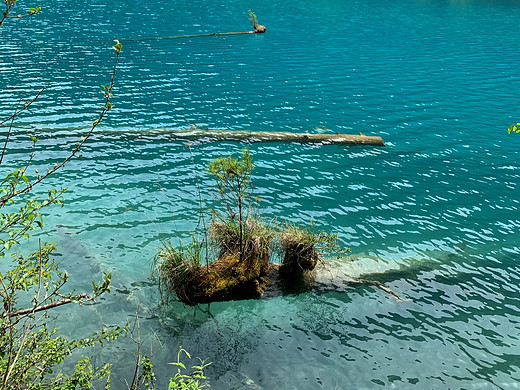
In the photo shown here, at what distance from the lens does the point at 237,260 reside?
1280 centimetres

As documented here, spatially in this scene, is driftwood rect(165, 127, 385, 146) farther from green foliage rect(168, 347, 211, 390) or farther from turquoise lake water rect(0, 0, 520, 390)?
green foliage rect(168, 347, 211, 390)

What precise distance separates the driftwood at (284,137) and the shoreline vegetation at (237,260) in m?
10.8

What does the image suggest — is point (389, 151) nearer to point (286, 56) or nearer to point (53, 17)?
point (286, 56)

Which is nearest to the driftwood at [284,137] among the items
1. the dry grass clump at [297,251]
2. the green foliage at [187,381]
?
the dry grass clump at [297,251]

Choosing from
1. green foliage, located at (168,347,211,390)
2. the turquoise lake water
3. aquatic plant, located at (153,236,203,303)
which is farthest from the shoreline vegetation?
green foliage, located at (168,347,211,390)

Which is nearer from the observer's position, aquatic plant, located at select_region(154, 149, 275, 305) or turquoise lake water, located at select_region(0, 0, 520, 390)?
turquoise lake water, located at select_region(0, 0, 520, 390)

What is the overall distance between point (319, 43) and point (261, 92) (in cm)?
2037

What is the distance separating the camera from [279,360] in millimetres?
11141

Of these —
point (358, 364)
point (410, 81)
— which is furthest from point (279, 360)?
point (410, 81)

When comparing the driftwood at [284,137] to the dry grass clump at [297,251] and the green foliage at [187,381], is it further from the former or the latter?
the green foliage at [187,381]

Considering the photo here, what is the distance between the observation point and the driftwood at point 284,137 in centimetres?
2408

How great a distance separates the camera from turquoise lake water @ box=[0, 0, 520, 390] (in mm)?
11531

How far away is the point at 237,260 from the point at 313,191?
24.4ft

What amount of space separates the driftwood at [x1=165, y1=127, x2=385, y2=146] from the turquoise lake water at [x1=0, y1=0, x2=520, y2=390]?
0.52m
